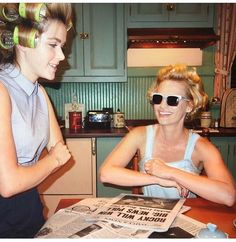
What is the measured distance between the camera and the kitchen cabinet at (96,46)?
2.93 meters

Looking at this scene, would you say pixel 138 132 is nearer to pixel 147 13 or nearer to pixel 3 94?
pixel 3 94

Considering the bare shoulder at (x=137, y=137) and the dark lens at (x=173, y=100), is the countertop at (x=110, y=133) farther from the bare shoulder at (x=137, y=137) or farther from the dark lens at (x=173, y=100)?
the dark lens at (x=173, y=100)

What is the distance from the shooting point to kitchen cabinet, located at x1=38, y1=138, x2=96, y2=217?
2.78 metres

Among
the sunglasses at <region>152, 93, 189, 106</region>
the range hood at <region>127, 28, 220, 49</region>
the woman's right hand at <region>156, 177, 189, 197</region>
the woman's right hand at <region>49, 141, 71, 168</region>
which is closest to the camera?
the woman's right hand at <region>49, 141, 71, 168</region>

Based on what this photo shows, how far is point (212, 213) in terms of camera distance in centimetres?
113

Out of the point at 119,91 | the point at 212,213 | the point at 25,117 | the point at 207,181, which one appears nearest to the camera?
the point at 25,117

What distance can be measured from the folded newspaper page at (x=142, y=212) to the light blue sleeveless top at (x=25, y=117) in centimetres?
34

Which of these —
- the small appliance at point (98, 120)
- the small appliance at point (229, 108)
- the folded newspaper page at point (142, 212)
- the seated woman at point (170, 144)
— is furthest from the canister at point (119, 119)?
the folded newspaper page at point (142, 212)

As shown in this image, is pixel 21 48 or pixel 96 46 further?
pixel 96 46

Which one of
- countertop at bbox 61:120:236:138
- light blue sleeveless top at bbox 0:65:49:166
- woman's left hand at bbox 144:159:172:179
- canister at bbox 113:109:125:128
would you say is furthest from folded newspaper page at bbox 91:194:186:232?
canister at bbox 113:109:125:128

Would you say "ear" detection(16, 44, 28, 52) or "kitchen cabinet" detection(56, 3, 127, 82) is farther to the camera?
"kitchen cabinet" detection(56, 3, 127, 82)

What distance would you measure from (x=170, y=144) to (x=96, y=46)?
1704mm

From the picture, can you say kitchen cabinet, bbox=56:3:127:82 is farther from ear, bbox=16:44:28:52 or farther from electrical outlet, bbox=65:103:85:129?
ear, bbox=16:44:28:52

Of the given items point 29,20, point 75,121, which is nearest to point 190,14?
point 75,121
